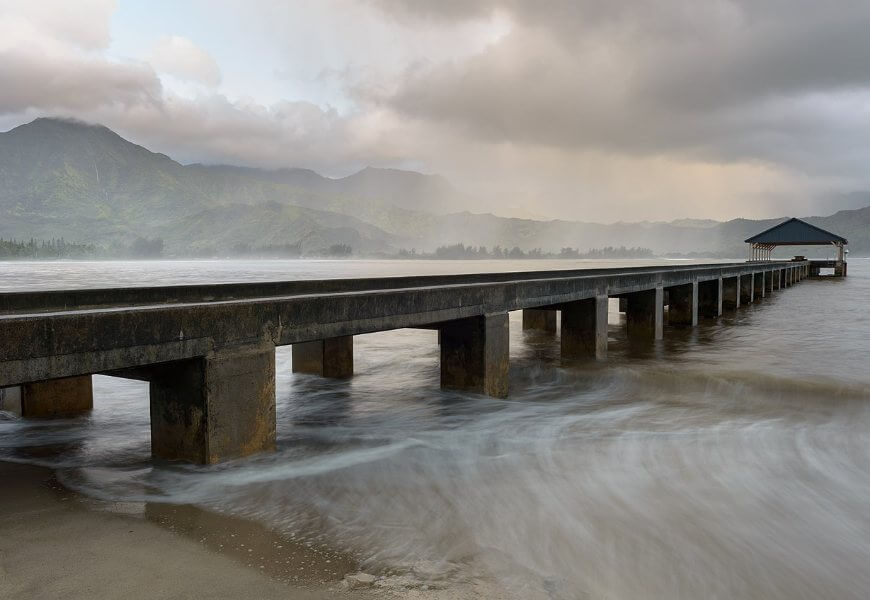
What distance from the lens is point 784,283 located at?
183 ft

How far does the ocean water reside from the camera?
191 inches

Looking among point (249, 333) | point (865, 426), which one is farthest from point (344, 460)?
point (865, 426)

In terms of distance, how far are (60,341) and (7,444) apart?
A: 358 centimetres

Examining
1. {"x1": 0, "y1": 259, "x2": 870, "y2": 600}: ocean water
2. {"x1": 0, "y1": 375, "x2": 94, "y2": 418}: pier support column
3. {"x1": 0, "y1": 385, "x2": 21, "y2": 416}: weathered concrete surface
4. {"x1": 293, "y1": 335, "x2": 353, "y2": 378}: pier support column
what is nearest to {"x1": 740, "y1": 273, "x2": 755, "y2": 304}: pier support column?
{"x1": 0, "y1": 259, "x2": 870, "y2": 600}: ocean water

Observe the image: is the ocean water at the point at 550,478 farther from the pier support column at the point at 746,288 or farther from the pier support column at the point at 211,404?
the pier support column at the point at 746,288

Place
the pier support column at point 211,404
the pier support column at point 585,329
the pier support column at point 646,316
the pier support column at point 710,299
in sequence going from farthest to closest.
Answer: the pier support column at point 710,299, the pier support column at point 646,316, the pier support column at point 585,329, the pier support column at point 211,404

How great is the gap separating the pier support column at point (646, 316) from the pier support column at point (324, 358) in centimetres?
1004

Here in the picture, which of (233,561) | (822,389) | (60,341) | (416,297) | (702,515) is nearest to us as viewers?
(233,561)

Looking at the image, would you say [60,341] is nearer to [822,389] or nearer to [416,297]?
[416,297]

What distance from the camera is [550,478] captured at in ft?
22.6

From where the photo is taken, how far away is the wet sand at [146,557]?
3963 millimetres

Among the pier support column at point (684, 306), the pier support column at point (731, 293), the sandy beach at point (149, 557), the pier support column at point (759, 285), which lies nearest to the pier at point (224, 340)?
the sandy beach at point (149, 557)

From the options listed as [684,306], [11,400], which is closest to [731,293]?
[684,306]

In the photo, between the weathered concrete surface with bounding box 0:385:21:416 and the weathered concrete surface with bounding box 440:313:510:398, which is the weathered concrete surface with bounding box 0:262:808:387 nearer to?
the weathered concrete surface with bounding box 440:313:510:398
